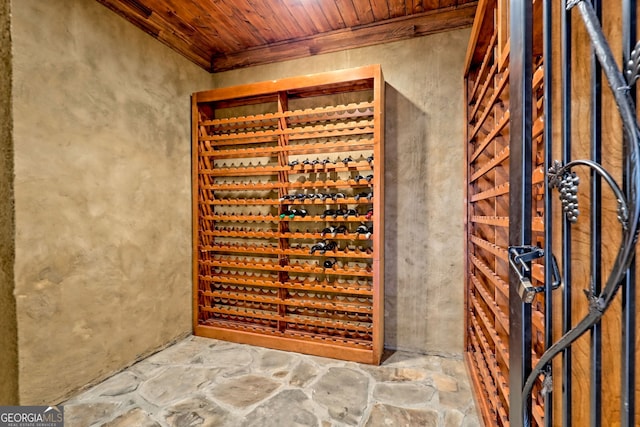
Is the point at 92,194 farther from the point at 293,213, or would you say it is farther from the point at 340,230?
the point at 340,230

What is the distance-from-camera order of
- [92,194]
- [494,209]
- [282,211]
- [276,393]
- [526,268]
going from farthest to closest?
1. [282,211]
2. [92,194]
3. [276,393]
4. [494,209]
5. [526,268]

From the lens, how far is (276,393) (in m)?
1.77

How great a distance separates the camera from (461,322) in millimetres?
2227

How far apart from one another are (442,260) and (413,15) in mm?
2051

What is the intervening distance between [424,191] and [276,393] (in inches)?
73.9

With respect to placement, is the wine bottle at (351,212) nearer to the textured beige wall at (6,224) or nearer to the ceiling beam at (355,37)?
the ceiling beam at (355,37)

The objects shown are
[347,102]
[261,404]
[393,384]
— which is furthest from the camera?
[347,102]

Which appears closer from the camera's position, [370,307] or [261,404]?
[261,404]

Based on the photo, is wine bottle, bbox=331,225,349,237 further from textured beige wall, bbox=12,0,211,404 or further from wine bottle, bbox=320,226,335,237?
textured beige wall, bbox=12,0,211,404

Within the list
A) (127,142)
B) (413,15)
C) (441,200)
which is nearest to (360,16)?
(413,15)

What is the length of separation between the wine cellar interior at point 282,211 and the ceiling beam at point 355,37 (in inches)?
0.6

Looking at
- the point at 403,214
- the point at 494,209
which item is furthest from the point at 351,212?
the point at 494,209

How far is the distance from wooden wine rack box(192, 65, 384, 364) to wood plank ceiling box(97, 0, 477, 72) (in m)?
0.47

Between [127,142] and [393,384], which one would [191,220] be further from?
[393,384]
